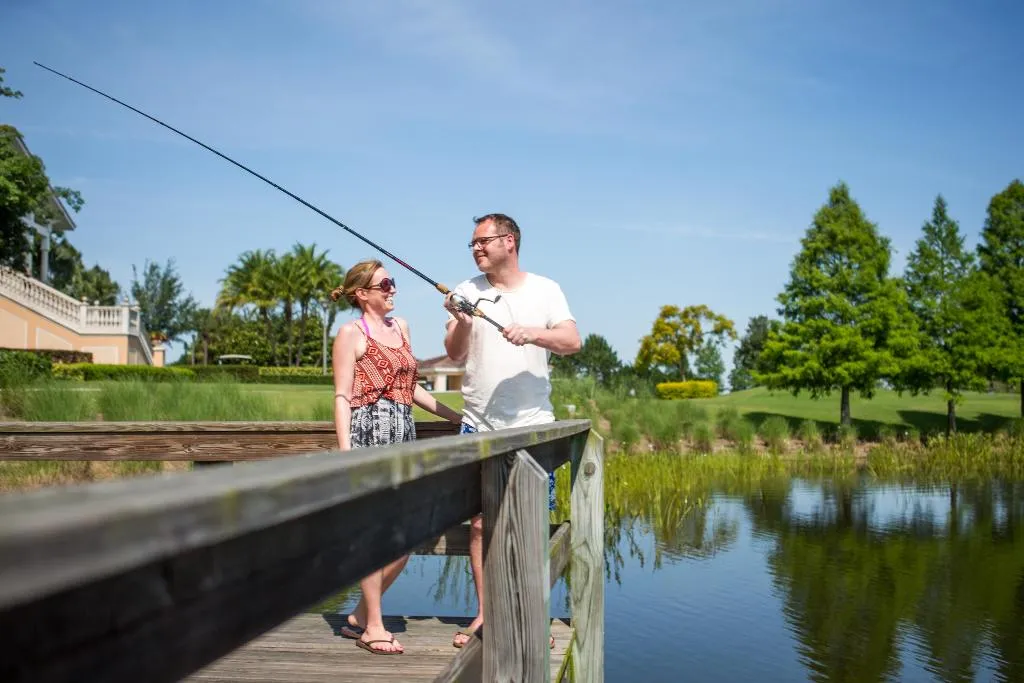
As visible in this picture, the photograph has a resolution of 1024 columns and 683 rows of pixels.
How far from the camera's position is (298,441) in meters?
4.52

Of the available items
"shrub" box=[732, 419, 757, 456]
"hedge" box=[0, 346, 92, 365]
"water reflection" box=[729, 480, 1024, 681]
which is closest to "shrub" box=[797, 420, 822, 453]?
"shrub" box=[732, 419, 757, 456]

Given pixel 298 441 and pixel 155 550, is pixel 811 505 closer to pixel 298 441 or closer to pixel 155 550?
pixel 298 441

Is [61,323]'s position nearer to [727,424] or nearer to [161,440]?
[727,424]

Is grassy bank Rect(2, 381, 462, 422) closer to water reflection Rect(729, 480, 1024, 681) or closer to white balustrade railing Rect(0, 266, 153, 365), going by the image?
water reflection Rect(729, 480, 1024, 681)

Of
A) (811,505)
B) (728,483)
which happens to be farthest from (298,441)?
(728,483)

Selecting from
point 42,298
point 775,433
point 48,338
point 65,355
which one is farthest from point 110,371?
point 775,433

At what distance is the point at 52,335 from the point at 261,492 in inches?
1457

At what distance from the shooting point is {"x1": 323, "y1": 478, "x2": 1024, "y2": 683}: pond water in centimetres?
767


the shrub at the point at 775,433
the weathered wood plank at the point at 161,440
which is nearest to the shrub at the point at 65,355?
the shrub at the point at 775,433

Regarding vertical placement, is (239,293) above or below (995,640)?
above

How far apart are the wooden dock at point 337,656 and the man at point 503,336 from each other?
1.38 ft

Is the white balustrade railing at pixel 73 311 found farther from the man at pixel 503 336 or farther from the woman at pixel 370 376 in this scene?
the man at pixel 503 336

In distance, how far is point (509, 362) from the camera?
4.05 m

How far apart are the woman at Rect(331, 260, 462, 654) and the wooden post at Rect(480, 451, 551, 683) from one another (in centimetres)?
165
